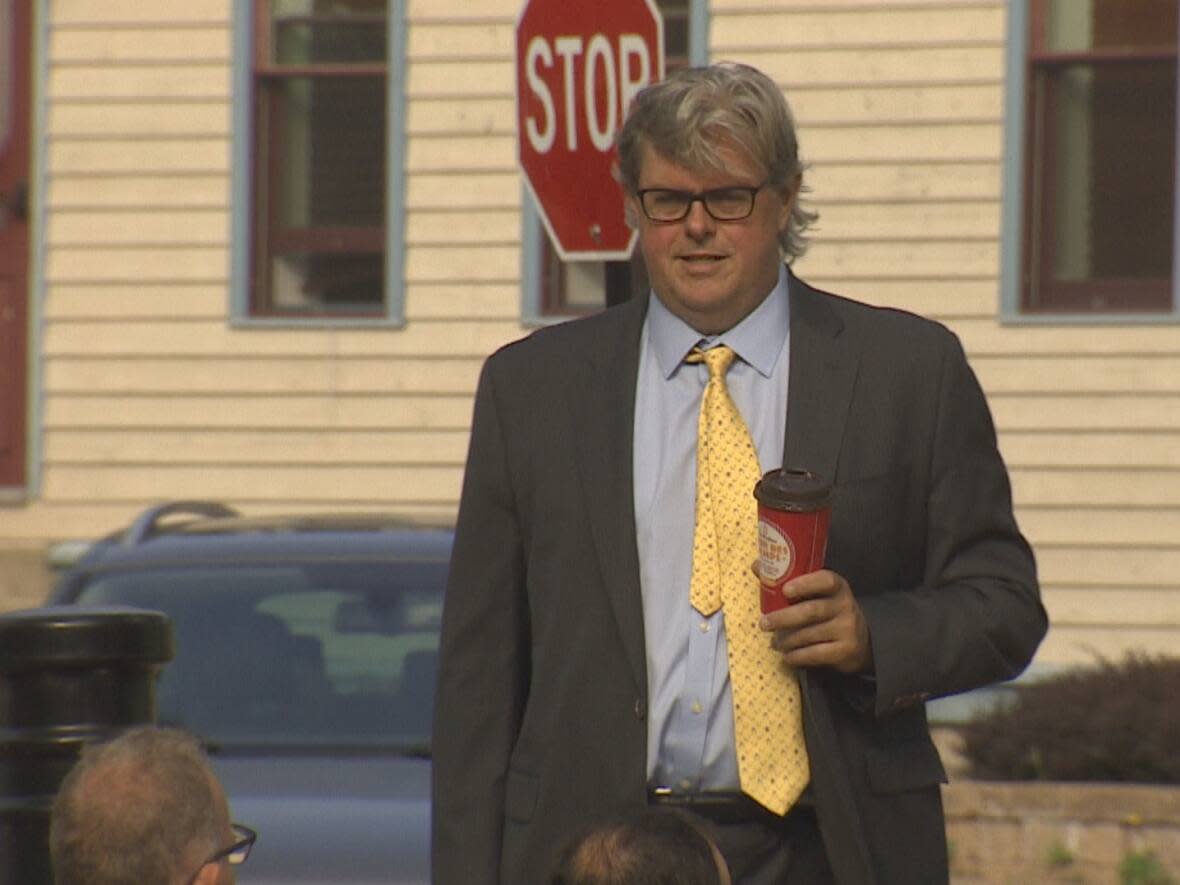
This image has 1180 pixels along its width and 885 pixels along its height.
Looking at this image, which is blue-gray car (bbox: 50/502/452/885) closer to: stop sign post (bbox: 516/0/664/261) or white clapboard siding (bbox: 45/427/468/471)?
stop sign post (bbox: 516/0/664/261)

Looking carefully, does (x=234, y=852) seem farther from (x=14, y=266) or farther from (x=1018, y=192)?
(x=14, y=266)

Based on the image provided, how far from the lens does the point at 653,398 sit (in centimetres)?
365

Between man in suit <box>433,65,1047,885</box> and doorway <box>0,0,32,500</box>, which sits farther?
doorway <box>0,0,32,500</box>

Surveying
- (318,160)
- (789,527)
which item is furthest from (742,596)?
(318,160)

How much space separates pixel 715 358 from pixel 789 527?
0.42m

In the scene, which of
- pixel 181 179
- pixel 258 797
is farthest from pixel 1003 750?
pixel 181 179

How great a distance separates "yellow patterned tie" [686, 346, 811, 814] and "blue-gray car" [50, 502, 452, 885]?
6.83 ft

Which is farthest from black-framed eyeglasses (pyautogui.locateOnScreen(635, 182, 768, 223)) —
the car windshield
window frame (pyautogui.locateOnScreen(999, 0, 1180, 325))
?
window frame (pyautogui.locateOnScreen(999, 0, 1180, 325))

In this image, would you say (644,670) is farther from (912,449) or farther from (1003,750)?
(1003,750)

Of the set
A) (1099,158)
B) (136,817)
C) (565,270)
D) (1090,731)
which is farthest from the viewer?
(565,270)

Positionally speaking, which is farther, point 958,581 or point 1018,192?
point 1018,192

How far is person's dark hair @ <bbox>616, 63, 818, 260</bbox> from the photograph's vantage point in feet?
11.7

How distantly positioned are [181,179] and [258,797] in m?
7.27

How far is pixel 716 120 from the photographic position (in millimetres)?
3559
